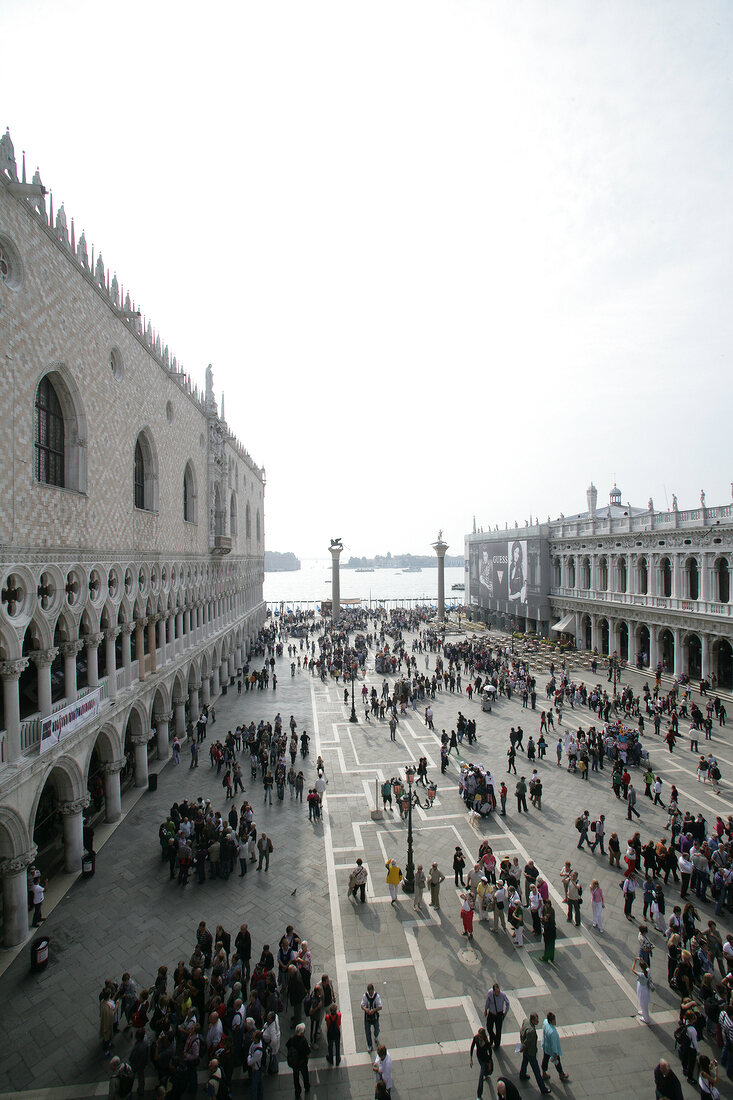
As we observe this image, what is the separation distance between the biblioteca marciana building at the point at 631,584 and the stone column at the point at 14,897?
28.1 metres

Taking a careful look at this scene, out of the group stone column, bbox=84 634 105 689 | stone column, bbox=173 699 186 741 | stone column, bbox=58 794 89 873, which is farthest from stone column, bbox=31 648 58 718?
stone column, bbox=173 699 186 741

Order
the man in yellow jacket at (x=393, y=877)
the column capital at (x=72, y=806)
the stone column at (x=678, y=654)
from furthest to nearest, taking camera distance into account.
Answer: the stone column at (x=678, y=654), the column capital at (x=72, y=806), the man in yellow jacket at (x=393, y=877)

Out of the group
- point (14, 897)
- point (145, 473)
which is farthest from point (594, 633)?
point (14, 897)

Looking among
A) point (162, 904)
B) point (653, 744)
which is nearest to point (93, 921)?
point (162, 904)

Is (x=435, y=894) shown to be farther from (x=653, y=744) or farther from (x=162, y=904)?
(x=653, y=744)

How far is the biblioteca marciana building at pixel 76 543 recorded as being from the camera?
33.8ft

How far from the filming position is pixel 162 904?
11680 millimetres

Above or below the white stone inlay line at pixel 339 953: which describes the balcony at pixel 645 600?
above

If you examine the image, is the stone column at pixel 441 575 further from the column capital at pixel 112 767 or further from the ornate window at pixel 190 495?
the column capital at pixel 112 767

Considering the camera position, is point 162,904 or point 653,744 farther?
point 653,744

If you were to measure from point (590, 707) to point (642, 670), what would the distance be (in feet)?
30.7

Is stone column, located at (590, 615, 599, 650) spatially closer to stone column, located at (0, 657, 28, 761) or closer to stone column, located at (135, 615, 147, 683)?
stone column, located at (135, 615, 147, 683)

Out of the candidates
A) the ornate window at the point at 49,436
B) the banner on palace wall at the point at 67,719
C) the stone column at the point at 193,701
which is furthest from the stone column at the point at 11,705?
the stone column at the point at 193,701

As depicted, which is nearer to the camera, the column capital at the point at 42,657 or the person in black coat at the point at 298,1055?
the person in black coat at the point at 298,1055
